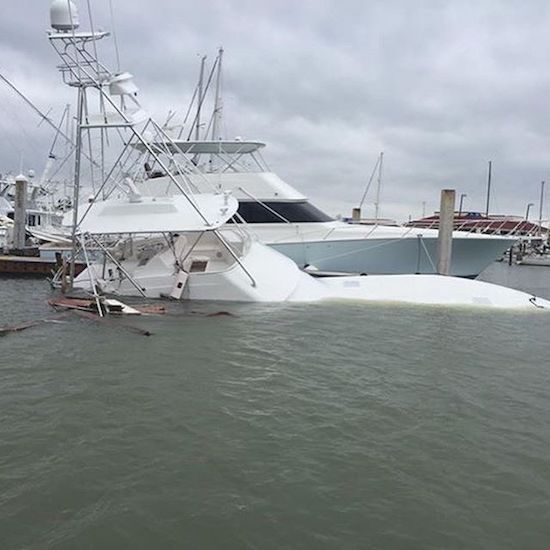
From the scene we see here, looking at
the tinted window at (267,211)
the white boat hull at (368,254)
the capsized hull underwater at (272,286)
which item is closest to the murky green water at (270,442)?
the capsized hull underwater at (272,286)

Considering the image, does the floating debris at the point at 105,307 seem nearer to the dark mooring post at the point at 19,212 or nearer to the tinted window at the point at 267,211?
the tinted window at the point at 267,211

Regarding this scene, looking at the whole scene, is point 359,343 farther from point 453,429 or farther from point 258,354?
point 453,429

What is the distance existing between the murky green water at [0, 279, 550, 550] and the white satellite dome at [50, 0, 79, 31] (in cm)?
926

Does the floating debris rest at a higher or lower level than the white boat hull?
lower

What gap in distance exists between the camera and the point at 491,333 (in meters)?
13.4

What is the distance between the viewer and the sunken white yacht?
943 inches

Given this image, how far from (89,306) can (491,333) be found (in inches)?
399

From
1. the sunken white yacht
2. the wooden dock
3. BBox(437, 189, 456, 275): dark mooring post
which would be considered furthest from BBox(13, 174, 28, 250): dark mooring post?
BBox(437, 189, 456, 275): dark mooring post

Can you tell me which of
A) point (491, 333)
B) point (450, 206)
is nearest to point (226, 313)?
point (491, 333)

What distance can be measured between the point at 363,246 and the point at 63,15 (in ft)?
45.6

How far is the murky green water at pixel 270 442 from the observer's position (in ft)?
16.5

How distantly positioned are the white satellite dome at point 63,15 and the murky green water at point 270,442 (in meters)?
9.26

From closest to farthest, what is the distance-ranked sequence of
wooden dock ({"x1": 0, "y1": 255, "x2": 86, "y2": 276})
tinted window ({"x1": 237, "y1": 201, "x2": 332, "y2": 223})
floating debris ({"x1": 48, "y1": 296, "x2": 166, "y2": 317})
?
1. floating debris ({"x1": 48, "y1": 296, "x2": 166, "y2": 317})
2. tinted window ({"x1": 237, "y1": 201, "x2": 332, "y2": 223})
3. wooden dock ({"x1": 0, "y1": 255, "x2": 86, "y2": 276})

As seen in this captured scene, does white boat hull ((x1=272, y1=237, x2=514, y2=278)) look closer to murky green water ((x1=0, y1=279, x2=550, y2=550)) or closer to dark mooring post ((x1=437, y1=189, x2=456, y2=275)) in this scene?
dark mooring post ((x1=437, y1=189, x2=456, y2=275))
